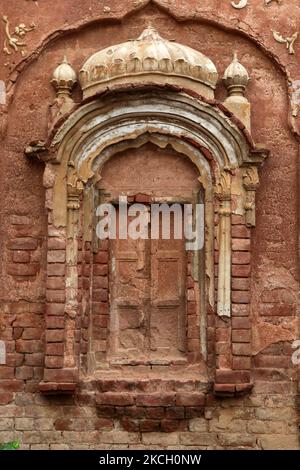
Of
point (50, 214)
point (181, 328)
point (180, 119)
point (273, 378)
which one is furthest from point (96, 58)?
point (273, 378)

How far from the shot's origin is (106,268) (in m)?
7.86

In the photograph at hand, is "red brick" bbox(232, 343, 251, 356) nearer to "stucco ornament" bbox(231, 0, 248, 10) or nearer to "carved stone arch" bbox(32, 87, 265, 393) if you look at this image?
"carved stone arch" bbox(32, 87, 265, 393)

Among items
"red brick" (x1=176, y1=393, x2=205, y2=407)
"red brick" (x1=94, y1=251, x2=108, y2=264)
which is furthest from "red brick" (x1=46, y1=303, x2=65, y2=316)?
"red brick" (x1=176, y1=393, x2=205, y2=407)

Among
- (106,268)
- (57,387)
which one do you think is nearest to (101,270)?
(106,268)

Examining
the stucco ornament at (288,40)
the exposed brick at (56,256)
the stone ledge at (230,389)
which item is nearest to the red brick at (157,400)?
the stone ledge at (230,389)

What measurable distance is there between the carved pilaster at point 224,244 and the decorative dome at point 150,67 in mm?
980

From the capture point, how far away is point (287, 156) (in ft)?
25.9

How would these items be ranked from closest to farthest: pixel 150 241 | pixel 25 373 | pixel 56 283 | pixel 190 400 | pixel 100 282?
pixel 190 400 → pixel 56 283 → pixel 25 373 → pixel 100 282 → pixel 150 241

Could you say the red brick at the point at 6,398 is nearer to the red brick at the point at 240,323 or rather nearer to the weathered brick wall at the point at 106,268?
the weathered brick wall at the point at 106,268

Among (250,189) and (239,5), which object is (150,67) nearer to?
(239,5)

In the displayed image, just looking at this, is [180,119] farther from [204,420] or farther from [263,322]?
[204,420]

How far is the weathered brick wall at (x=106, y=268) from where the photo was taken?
7.54m

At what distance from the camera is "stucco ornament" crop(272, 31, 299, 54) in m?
7.94

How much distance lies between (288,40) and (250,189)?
67.0 inches
